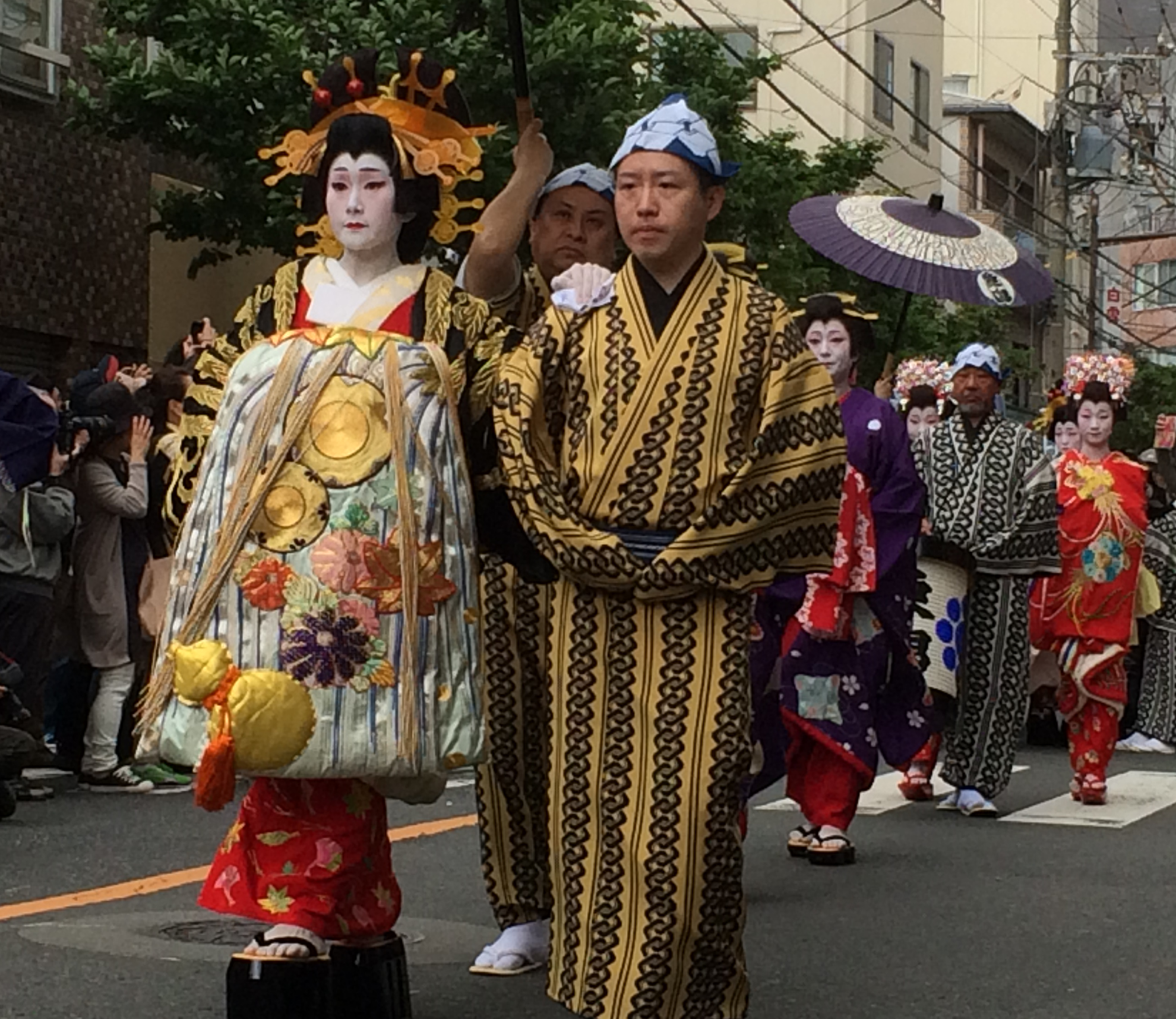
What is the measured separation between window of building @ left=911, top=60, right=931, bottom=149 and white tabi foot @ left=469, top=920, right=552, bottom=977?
1341 inches

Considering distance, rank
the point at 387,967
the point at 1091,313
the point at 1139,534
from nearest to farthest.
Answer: the point at 387,967, the point at 1139,534, the point at 1091,313

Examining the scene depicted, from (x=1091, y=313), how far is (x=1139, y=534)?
2255 centimetres

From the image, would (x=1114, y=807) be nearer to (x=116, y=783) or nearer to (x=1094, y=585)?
(x=1094, y=585)

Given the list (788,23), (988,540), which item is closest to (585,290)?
(988,540)

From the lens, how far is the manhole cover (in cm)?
574

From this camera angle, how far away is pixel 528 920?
5516 millimetres

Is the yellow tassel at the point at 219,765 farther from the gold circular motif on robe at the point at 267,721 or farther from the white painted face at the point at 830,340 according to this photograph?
the white painted face at the point at 830,340

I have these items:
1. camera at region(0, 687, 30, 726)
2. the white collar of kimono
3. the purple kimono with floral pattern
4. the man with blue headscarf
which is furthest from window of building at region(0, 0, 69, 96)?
the white collar of kimono

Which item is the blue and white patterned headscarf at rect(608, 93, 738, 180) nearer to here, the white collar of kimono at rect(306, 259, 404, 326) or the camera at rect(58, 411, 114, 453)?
the white collar of kimono at rect(306, 259, 404, 326)

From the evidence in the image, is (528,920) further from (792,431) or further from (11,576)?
(11,576)

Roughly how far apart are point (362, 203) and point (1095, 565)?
7.00 metres

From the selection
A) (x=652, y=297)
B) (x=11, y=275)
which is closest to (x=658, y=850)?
(x=652, y=297)

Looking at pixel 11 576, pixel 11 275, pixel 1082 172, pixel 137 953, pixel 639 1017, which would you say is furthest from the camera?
pixel 1082 172

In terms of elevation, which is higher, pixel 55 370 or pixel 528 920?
pixel 55 370
